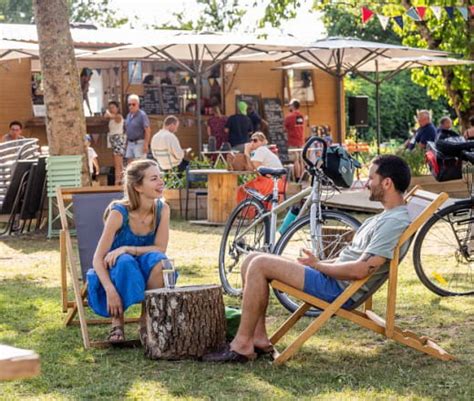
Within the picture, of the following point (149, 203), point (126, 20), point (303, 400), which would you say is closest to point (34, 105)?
point (149, 203)

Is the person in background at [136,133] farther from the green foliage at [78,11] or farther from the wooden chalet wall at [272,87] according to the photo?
the green foliage at [78,11]

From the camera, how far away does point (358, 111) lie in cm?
2594

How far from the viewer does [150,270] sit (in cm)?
654

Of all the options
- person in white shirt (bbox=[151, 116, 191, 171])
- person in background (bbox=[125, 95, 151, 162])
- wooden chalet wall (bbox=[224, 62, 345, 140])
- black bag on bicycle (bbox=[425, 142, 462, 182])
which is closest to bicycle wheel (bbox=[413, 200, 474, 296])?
black bag on bicycle (bbox=[425, 142, 462, 182])

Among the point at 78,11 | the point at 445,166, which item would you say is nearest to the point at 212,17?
the point at 78,11

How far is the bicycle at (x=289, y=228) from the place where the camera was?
749 cm

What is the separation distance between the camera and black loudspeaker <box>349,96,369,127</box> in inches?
1016

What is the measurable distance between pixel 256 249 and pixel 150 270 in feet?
5.71

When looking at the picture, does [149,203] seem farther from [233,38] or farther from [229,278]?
[233,38]

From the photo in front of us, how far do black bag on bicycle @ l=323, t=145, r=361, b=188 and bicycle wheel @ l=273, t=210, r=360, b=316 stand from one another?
0.22 meters

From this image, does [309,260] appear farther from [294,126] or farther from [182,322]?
[294,126]

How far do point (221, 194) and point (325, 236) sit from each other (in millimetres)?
6910

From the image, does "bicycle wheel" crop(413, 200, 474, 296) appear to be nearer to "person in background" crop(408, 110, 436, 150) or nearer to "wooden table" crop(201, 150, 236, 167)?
"wooden table" crop(201, 150, 236, 167)

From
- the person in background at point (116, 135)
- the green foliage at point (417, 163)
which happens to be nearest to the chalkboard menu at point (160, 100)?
the person in background at point (116, 135)
